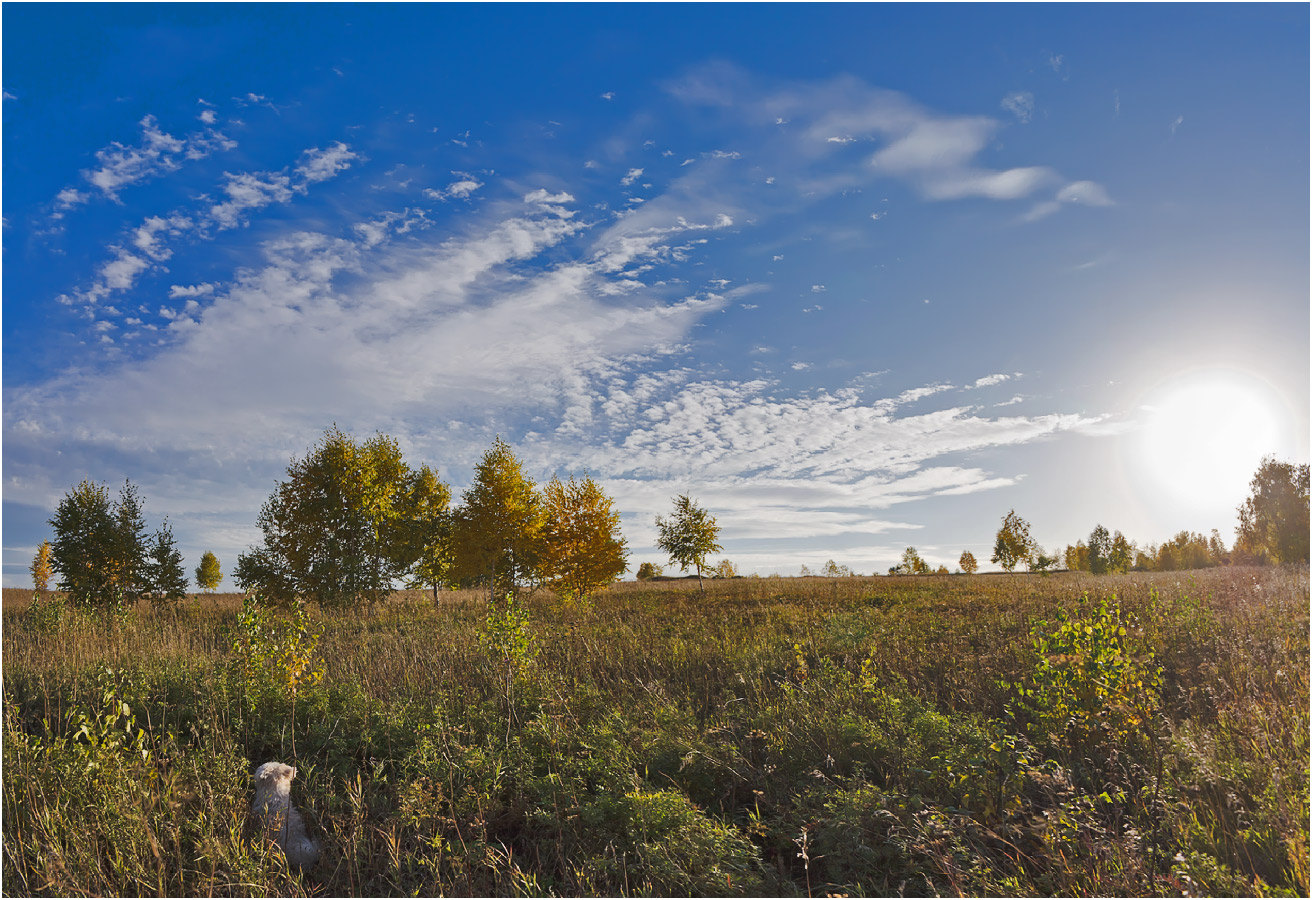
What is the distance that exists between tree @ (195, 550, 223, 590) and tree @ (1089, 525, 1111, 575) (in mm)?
73857

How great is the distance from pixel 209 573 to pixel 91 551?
40.7m

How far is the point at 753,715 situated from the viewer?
657 centimetres

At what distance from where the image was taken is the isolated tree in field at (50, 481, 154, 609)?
20141 millimetres

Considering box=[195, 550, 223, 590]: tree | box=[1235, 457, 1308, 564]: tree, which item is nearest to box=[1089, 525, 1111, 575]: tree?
box=[1235, 457, 1308, 564]: tree

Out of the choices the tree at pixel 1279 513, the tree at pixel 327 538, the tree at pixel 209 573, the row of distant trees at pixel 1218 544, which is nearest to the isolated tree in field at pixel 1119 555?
the row of distant trees at pixel 1218 544

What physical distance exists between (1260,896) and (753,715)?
401 cm

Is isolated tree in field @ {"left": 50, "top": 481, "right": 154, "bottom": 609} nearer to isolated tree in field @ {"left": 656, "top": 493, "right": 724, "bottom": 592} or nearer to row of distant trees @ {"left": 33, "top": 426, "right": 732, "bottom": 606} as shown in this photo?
row of distant trees @ {"left": 33, "top": 426, "right": 732, "bottom": 606}

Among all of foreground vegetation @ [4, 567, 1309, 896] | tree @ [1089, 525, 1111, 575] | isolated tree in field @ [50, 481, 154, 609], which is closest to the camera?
foreground vegetation @ [4, 567, 1309, 896]

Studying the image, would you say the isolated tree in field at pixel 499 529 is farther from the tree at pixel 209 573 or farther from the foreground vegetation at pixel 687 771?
the tree at pixel 209 573

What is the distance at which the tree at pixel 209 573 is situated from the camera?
5381 cm

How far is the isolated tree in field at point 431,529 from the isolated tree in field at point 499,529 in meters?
2.50

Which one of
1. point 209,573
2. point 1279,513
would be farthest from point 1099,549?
point 209,573

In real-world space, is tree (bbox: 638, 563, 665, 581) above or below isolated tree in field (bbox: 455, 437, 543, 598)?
below

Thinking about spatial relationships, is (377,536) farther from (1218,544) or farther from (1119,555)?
(1218,544)
